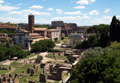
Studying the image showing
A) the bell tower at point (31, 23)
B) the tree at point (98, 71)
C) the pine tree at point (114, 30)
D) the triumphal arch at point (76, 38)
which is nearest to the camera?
the tree at point (98, 71)

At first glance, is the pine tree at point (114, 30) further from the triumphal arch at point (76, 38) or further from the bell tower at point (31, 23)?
the bell tower at point (31, 23)

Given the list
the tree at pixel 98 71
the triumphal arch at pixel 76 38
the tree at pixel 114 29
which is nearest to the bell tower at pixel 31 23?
the triumphal arch at pixel 76 38

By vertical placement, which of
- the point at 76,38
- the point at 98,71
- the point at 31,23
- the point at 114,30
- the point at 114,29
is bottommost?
the point at 98,71

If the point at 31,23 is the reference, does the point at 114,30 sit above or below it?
below

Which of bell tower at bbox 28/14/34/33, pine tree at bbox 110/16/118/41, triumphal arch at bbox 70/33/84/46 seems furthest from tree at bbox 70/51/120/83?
bell tower at bbox 28/14/34/33

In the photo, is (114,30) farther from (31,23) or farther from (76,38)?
(31,23)

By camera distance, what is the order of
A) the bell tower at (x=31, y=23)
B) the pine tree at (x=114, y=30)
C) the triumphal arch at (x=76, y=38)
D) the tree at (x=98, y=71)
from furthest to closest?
the bell tower at (x=31, y=23) < the triumphal arch at (x=76, y=38) < the pine tree at (x=114, y=30) < the tree at (x=98, y=71)

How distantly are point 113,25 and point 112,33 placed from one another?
1.83 metres

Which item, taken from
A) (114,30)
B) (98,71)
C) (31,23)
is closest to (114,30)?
(114,30)

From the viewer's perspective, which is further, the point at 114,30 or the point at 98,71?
the point at 114,30

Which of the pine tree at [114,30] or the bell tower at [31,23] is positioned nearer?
the pine tree at [114,30]

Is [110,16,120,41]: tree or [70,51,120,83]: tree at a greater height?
[110,16,120,41]: tree

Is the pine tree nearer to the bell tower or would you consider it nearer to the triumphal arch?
the triumphal arch

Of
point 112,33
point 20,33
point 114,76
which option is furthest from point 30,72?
point 20,33
